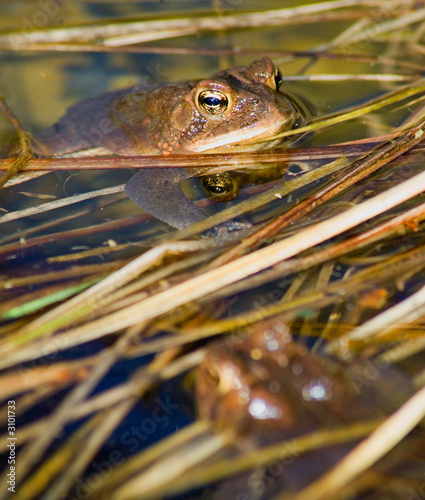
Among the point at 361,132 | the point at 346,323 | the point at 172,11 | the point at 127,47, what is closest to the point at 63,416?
the point at 346,323

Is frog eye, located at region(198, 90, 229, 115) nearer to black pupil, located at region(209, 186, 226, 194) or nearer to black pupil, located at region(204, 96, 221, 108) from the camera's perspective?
black pupil, located at region(204, 96, 221, 108)

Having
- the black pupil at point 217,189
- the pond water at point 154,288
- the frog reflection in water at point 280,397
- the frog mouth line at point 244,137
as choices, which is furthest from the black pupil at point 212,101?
the frog reflection in water at point 280,397

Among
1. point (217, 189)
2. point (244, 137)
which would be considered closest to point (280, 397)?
point (217, 189)

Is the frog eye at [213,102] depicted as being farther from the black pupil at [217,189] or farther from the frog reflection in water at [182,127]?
the black pupil at [217,189]

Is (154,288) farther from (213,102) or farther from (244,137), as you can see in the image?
(213,102)

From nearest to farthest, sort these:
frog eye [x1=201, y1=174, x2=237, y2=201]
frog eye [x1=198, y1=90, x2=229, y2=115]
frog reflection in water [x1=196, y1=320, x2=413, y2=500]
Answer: frog reflection in water [x1=196, y1=320, x2=413, y2=500] < frog eye [x1=201, y1=174, x2=237, y2=201] < frog eye [x1=198, y1=90, x2=229, y2=115]

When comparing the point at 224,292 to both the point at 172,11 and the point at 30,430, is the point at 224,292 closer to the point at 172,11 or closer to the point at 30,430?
the point at 30,430

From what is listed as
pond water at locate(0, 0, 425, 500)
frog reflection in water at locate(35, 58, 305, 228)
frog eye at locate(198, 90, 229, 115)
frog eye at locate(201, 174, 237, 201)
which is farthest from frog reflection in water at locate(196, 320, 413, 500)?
frog eye at locate(198, 90, 229, 115)
